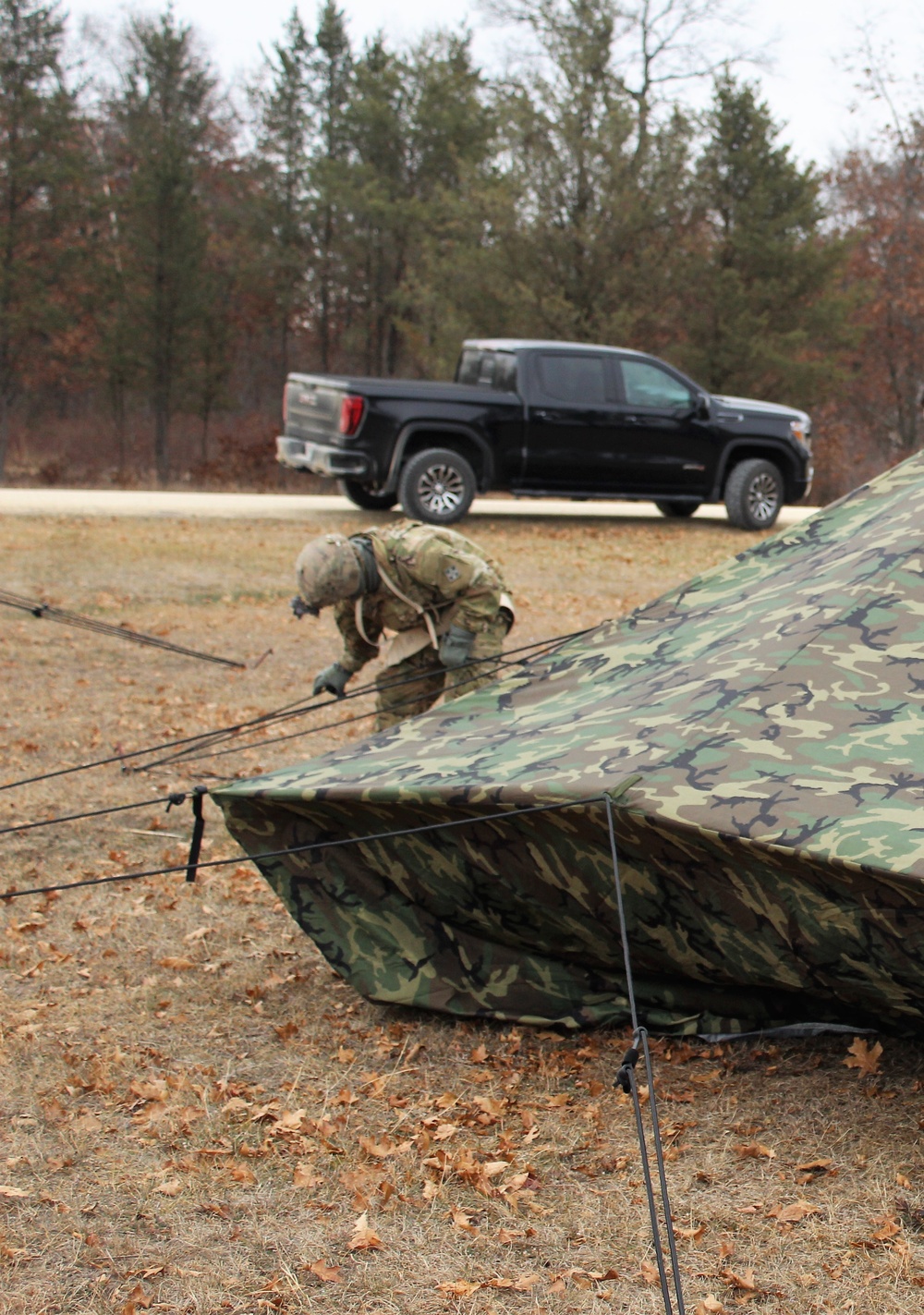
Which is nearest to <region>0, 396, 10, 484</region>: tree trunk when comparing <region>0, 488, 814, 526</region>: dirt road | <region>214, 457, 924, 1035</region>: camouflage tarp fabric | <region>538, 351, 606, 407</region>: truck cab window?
<region>0, 488, 814, 526</region>: dirt road

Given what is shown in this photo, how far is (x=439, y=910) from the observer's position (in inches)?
183

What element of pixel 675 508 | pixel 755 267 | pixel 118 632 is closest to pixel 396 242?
pixel 755 267

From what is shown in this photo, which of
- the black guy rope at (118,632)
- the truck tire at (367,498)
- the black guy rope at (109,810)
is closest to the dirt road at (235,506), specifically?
the truck tire at (367,498)

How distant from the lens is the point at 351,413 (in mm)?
13711

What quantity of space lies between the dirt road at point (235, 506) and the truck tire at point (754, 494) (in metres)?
0.41

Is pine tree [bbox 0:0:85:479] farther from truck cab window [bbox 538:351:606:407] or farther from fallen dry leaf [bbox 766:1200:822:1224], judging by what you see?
fallen dry leaf [bbox 766:1200:822:1224]

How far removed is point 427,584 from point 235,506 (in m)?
11.0

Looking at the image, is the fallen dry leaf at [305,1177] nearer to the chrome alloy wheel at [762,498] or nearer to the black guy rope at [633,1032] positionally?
the black guy rope at [633,1032]

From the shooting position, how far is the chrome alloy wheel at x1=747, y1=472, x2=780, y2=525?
15.6 m

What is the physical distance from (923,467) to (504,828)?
99.3 inches

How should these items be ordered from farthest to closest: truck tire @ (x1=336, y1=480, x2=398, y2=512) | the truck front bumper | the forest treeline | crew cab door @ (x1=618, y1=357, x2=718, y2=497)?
the forest treeline, truck tire @ (x1=336, y1=480, x2=398, y2=512), crew cab door @ (x1=618, y1=357, x2=718, y2=497), the truck front bumper

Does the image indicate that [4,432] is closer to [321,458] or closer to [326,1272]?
[321,458]

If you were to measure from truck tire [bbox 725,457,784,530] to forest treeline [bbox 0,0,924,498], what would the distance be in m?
11.1

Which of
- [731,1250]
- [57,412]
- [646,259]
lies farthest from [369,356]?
[731,1250]
